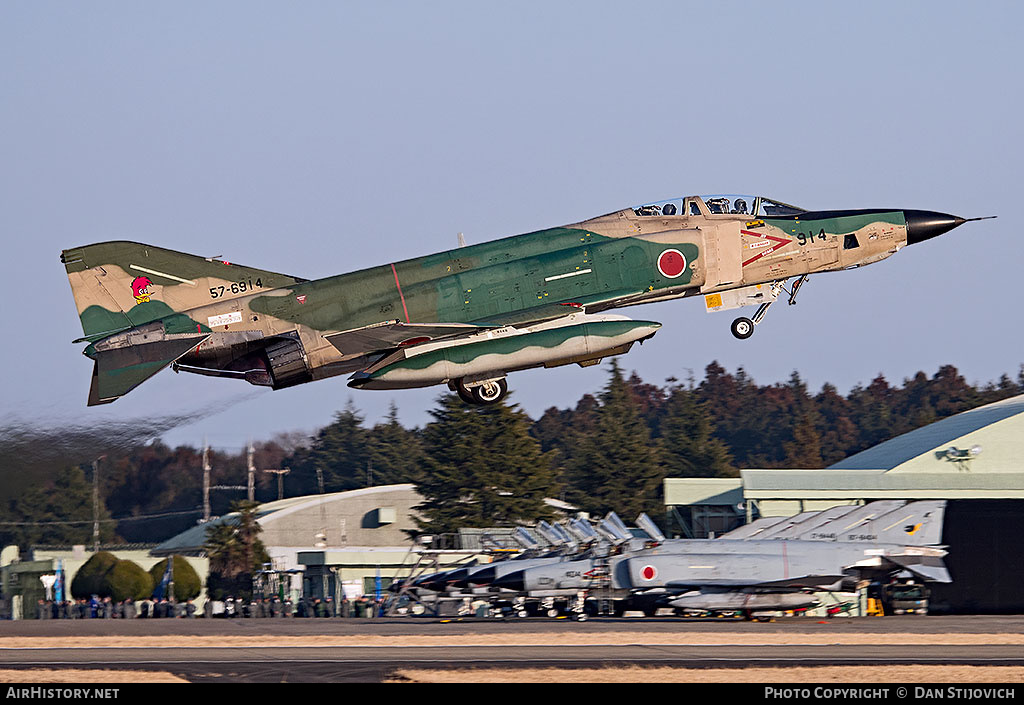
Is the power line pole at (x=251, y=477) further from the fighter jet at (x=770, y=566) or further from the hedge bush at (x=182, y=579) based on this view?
the fighter jet at (x=770, y=566)

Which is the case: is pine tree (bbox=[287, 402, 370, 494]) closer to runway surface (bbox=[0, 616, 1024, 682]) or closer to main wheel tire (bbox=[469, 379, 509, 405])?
runway surface (bbox=[0, 616, 1024, 682])

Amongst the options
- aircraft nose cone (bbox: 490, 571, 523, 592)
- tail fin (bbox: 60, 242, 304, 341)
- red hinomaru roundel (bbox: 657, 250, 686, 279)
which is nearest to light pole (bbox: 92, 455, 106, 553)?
aircraft nose cone (bbox: 490, 571, 523, 592)

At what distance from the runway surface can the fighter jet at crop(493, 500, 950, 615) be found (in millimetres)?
999

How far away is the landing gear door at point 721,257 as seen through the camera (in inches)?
968

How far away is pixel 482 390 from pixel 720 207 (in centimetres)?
611

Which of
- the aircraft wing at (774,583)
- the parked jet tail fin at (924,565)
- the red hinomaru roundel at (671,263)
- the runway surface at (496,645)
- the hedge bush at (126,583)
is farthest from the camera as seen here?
the hedge bush at (126,583)

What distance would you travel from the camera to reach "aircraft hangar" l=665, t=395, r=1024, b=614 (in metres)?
42.7

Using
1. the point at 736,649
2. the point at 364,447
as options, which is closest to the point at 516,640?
the point at 736,649

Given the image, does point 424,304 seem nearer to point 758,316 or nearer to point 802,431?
point 758,316

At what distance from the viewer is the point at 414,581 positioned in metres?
41.1

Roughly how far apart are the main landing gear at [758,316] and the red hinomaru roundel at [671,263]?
5.37 ft

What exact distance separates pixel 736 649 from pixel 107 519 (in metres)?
40.7

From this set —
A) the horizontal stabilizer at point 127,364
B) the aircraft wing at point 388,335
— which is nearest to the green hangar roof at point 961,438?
the aircraft wing at point 388,335
